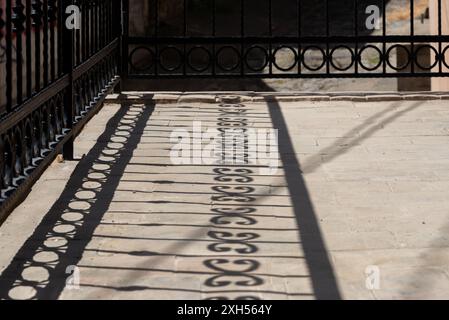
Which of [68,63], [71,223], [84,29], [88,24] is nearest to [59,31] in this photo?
[68,63]

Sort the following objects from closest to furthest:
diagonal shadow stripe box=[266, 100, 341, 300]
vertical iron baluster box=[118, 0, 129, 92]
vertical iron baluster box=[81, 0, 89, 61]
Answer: diagonal shadow stripe box=[266, 100, 341, 300], vertical iron baluster box=[81, 0, 89, 61], vertical iron baluster box=[118, 0, 129, 92]

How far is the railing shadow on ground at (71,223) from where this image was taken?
135 inches

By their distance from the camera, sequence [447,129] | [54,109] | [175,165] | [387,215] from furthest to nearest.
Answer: [447,129] < [175,165] < [54,109] < [387,215]

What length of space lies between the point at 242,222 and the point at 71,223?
813 millimetres

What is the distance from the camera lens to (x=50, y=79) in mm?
5203

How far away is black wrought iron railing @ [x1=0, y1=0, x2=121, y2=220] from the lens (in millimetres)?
3908

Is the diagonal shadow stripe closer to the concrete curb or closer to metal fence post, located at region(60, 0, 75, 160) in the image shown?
metal fence post, located at region(60, 0, 75, 160)

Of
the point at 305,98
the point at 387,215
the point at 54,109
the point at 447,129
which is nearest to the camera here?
the point at 387,215

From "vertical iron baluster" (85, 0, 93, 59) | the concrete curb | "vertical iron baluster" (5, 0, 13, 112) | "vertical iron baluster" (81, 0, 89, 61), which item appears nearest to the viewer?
"vertical iron baluster" (5, 0, 13, 112)

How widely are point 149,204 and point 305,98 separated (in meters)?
3.64

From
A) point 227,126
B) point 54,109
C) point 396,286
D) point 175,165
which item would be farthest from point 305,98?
point 396,286

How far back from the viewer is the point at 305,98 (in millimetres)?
8047

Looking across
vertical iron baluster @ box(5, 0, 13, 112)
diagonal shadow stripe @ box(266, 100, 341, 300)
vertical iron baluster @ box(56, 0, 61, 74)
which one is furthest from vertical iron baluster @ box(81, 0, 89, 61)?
vertical iron baluster @ box(5, 0, 13, 112)
